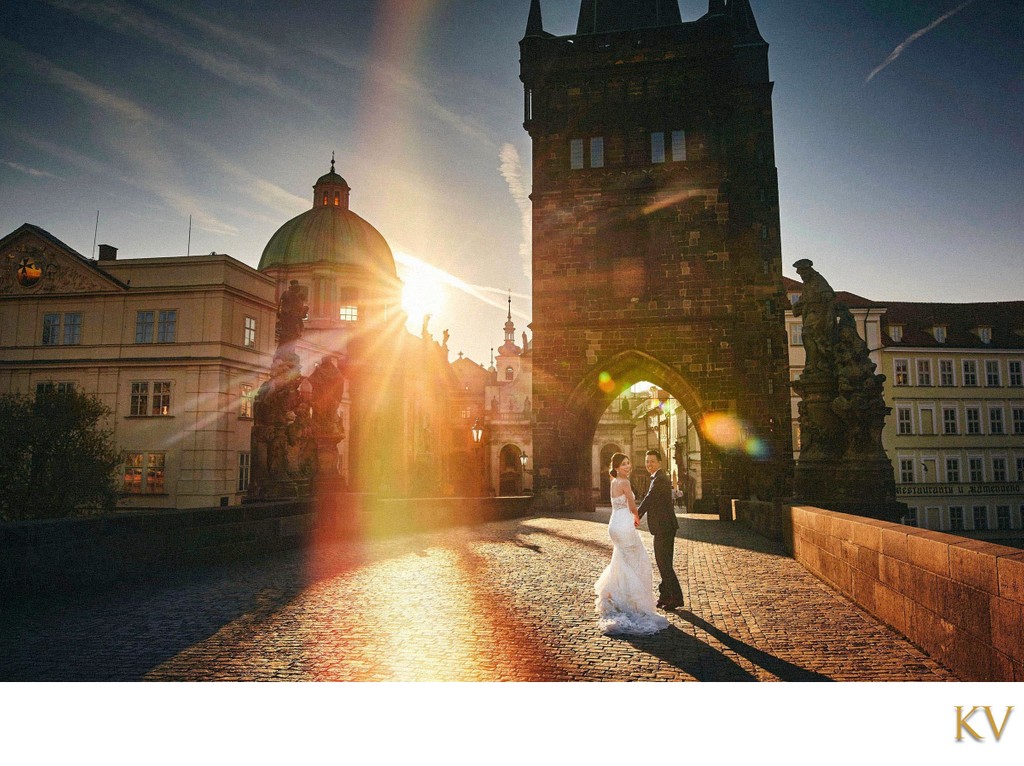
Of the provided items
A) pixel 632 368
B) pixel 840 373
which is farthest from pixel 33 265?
pixel 632 368

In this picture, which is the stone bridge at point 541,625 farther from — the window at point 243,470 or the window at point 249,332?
the window at point 249,332

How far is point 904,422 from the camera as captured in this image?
734 inches

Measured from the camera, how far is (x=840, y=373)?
1133 centimetres

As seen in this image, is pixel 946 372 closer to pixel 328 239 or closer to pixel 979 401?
pixel 979 401

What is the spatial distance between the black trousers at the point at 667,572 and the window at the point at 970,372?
5305mm

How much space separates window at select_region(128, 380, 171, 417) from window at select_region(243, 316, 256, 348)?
3.93 meters

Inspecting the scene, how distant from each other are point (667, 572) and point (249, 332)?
1070 inches

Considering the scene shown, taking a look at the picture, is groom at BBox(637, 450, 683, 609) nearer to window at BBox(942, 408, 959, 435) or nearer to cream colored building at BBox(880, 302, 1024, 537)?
cream colored building at BBox(880, 302, 1024, 537)

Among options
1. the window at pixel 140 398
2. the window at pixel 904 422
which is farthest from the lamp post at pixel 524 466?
the window at pixel 904 422

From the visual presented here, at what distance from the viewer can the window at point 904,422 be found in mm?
17516

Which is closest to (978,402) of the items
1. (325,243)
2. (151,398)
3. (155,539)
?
(155,539)
